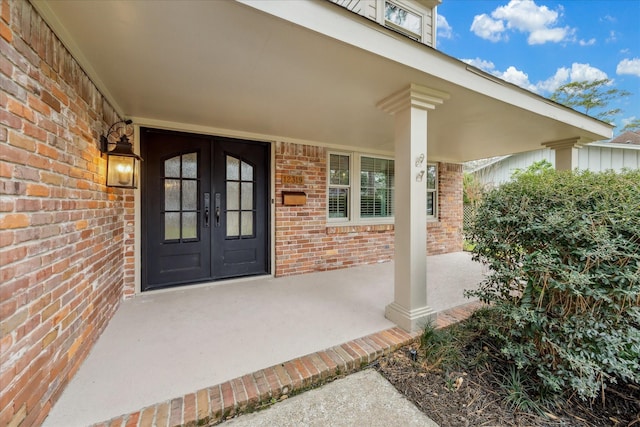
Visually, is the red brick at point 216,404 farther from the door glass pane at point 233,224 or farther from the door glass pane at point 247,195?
the door glass pane at point 247,195

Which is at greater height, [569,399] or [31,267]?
[31,267]

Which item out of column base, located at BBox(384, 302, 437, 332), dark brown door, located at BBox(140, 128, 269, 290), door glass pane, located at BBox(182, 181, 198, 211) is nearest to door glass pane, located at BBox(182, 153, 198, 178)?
dark brown door, located at BBox(140, 128, 269, 290)

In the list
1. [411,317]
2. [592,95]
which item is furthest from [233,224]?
[592,95]

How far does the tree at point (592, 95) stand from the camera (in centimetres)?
1252

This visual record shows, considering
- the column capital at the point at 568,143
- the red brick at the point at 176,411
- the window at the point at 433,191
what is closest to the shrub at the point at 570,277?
the red brick at the point at 176,411

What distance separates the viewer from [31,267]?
1.29 meters

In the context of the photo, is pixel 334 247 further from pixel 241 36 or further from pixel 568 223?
pixel 241 36

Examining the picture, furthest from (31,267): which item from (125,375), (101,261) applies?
(101,261)

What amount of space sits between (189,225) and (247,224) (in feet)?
2.56

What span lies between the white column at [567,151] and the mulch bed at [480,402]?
3296 millimetres

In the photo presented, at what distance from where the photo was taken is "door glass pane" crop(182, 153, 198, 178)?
3.40 m

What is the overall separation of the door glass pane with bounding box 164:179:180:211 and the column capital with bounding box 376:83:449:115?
2.81 metres

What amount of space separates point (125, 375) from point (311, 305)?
5.51ft

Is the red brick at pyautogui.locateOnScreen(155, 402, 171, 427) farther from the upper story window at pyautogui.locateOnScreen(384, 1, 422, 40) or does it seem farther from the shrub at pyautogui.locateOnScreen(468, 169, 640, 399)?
the upper story window at pyautogui.locateOnScreen(384, 1, 422, 40)
